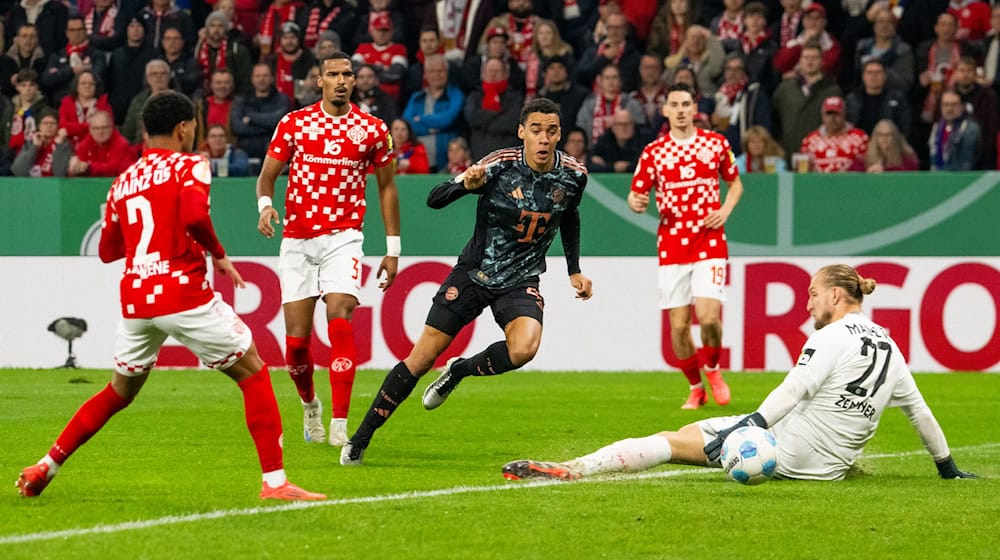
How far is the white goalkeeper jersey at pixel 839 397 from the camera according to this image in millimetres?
7527

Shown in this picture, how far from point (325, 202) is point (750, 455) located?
3.73 m

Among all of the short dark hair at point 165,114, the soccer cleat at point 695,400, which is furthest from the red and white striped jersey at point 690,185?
the short dark hair at point 165,114

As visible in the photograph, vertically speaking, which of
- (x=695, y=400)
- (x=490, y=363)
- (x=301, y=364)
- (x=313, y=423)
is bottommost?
(x=695, y=400)

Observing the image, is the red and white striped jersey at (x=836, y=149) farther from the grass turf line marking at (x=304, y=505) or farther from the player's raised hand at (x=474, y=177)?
the player's raised hand at (x=474, y=177)

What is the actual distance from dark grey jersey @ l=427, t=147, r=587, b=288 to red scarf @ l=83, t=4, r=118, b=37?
469 inches

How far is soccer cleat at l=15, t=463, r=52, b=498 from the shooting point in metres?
7.14

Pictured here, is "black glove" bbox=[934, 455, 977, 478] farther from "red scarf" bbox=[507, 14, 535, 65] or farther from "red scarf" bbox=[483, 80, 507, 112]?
"red scarf" bbox=[507, 14, 535, 65]

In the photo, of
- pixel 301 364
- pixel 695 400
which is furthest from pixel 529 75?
pixel 301 364

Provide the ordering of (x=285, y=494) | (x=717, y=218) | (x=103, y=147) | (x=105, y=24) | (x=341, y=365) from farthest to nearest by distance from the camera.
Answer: (x=105, y=24) → (x=103, y=147) → (x=717, y=218) → (x=341, y=365) → (x=285, y=494)

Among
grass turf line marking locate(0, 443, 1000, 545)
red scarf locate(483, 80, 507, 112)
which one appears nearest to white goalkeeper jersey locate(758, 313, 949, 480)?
grass turf line marking locate(0, 443, 1000, 545)

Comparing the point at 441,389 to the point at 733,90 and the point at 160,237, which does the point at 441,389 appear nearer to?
the point at 160,237

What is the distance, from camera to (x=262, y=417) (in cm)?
694

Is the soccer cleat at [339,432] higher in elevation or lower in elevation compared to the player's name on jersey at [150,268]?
lower

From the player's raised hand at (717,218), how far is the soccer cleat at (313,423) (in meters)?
3.84
